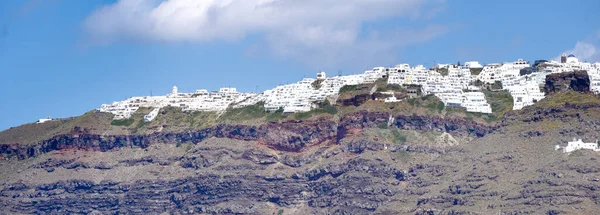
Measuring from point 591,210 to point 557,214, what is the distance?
339cm

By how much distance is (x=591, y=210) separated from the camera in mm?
199000

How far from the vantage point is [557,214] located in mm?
199500
